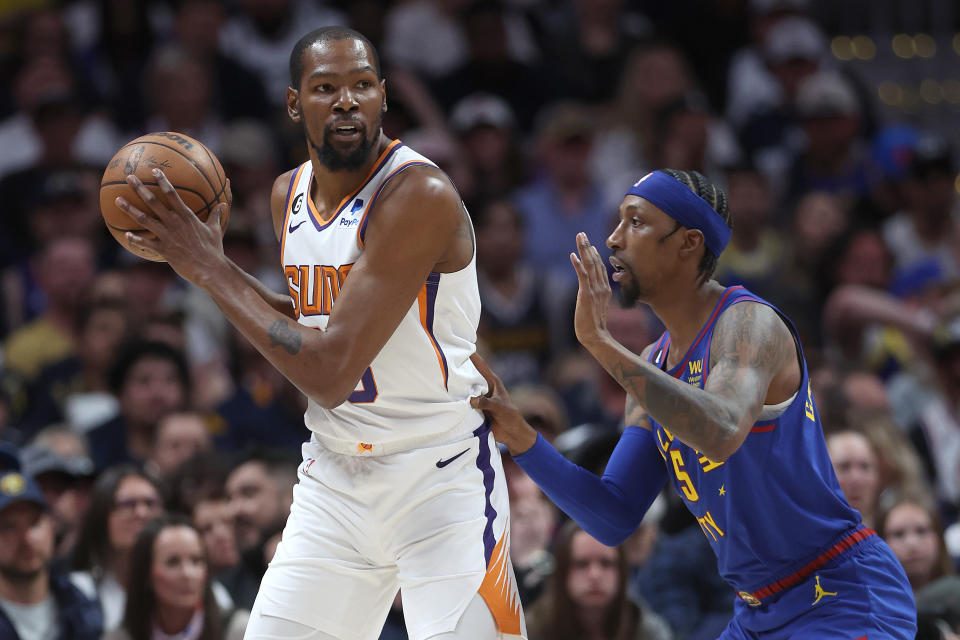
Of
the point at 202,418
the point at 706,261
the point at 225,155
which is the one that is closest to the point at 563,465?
the point at 706,261

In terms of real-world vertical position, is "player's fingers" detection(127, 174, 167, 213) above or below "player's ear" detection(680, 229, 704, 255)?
above

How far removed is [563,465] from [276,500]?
3.18 meters

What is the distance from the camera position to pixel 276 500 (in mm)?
7367

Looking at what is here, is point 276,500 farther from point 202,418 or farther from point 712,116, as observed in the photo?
point 712,116

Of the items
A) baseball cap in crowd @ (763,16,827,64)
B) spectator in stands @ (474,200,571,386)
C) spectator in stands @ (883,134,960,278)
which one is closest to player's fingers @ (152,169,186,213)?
spectator in stands @ (474,200,571,386)

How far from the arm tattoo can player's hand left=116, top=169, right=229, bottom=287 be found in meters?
0.23

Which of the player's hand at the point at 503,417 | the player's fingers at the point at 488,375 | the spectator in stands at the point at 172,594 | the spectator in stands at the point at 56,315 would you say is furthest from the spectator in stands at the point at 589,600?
the spectator in stands at the point at 56,315

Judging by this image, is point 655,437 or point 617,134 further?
point 617,134

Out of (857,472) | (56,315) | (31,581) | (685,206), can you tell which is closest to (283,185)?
(685,206)

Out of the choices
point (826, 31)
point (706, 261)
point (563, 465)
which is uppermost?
point (826, 31)

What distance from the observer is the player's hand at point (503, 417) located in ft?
14.7

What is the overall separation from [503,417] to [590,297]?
71 centimetres

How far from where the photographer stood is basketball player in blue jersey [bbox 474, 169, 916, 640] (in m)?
3.91

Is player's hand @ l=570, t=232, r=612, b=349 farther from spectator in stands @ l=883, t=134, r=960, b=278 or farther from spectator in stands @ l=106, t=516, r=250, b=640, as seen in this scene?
spectator in stands @ l=883, t=134, r=960, b=278
